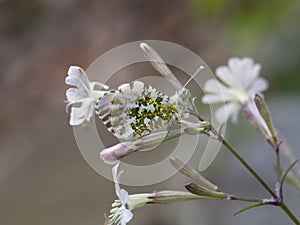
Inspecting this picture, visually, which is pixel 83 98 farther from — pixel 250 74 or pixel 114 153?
pixel 250 74

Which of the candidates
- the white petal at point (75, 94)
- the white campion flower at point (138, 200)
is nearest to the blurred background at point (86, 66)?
the white campion flower at point (138, 200)

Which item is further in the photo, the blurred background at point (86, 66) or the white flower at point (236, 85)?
the blurred background at point (86, 66)

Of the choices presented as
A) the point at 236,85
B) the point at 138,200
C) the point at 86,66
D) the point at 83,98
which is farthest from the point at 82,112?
the point at 86,66

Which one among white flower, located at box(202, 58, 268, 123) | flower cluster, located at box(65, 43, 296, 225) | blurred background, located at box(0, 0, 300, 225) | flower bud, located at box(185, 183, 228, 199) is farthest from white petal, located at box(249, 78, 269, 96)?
blurred background, located at box(0, 0, 300, 225)

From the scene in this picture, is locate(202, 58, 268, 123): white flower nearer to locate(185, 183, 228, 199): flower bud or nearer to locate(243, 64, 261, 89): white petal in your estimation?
locate(243, 64, 261, 89): white petal

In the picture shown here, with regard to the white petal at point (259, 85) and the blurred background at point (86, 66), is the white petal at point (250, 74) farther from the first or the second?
the blurred background at point (86, 66)

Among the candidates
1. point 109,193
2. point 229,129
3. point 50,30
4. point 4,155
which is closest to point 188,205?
point 229,129
